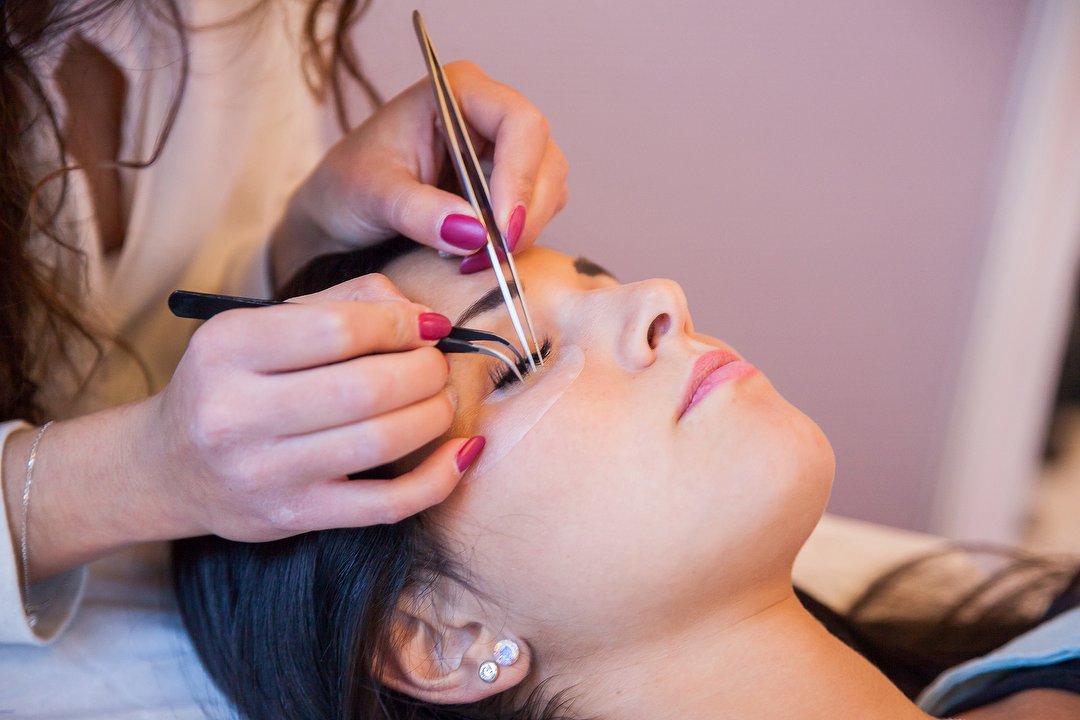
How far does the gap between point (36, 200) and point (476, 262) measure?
0.62 m

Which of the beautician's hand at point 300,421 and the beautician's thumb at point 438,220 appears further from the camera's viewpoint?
the beautician's thumb at point 438,220

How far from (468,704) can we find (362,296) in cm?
50

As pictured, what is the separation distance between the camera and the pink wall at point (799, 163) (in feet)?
5.65

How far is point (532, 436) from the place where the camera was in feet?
2.81

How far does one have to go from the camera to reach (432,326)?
75 centimetres

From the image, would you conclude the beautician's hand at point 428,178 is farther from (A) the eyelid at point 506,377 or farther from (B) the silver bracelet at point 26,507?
(B) the silver bracelet at point 26,507

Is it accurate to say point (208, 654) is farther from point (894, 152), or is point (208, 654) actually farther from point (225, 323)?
point (894, 152)

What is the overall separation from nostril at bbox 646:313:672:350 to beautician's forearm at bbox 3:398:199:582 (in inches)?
20.2

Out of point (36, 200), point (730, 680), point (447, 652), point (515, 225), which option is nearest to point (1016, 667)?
point (730, 680)

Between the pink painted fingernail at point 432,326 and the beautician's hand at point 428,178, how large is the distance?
171 millimetres

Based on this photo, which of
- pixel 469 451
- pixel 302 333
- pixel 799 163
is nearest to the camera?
pixel 302 333

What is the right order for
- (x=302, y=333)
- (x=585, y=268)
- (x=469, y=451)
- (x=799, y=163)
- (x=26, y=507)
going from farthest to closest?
(x=799, y=163)
(x=585, y=268)
(x=26, y=507)
(x=469, y=451)
(x=302, y=333)

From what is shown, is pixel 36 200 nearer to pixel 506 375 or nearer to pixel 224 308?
pixel 224 308

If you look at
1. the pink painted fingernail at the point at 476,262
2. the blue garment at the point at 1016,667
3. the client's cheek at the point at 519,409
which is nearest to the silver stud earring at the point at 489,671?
the client's cheek at the point at 519,409
